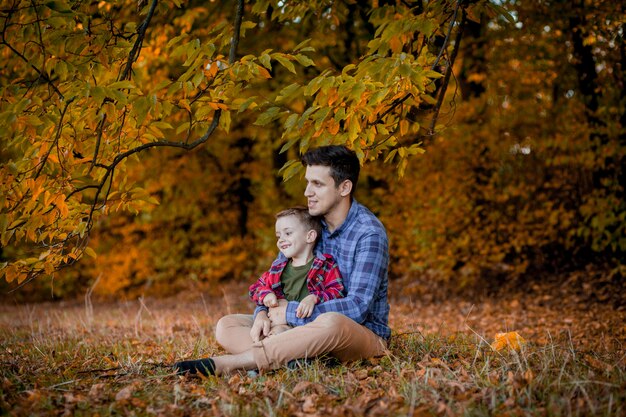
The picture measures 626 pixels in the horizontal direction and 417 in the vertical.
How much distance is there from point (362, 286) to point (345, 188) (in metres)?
0.67

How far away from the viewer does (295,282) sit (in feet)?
12.3

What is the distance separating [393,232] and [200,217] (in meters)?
4.48

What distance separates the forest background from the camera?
351 centimetres

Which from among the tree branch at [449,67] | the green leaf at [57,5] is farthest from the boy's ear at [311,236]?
the green leaf at [57,5]

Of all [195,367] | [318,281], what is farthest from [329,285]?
[195,367]

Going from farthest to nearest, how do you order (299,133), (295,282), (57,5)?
(299,133) → (295,282) → (57,5)

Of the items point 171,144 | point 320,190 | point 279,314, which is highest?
point 171,144

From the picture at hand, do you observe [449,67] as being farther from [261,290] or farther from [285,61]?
[261,290]

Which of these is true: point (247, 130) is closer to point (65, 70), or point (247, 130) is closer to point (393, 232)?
point (393, 232)

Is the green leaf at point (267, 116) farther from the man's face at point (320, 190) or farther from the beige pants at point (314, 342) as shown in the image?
the beige pants at point (314, 342)

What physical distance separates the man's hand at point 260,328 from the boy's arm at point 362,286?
0.41ft

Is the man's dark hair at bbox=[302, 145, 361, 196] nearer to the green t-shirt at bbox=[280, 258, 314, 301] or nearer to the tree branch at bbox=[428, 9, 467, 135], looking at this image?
the green t-shirt at bbox=[280, 258, 314, 301]

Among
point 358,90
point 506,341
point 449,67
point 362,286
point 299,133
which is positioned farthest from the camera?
point 449,67

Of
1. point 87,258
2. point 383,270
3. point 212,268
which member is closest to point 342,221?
point 383,270
